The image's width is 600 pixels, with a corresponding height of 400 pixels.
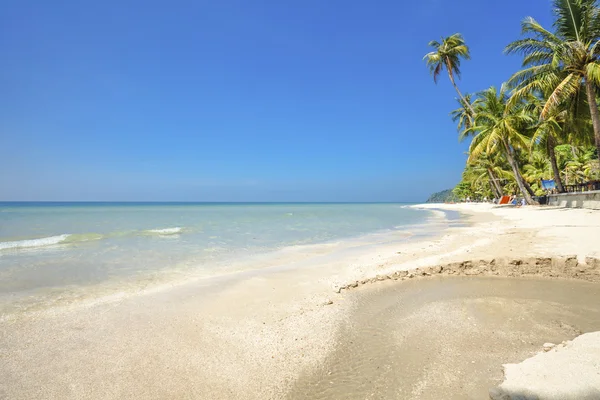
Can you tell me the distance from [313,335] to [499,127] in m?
31.2

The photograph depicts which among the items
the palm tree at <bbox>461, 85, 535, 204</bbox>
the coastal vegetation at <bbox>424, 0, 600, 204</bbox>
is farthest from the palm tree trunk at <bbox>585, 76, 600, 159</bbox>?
the palm tree at <bbox>461, 85, 535, 204</bbox>

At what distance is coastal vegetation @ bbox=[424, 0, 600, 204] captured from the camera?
15.7 meters

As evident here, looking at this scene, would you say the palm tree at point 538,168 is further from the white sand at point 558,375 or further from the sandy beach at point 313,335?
the white sand at point 558,375

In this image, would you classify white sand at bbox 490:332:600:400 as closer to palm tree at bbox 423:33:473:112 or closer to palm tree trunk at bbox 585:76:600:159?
palm tree trunk at bbox 585:76:600:159

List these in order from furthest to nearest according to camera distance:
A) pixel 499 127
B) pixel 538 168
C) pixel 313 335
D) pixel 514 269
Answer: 1. pixel 538 168
2. pixel 499 127
3. pixel 514 269
4. pixel 313 335

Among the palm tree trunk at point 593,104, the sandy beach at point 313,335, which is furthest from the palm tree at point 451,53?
→ the sandy beach at point 313,335

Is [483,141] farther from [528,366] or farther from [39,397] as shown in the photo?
[39,397]

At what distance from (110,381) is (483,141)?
3255 centimetres

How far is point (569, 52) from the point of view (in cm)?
1569

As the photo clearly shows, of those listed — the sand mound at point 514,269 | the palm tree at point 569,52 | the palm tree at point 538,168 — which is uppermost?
the palm tree at point 569,52

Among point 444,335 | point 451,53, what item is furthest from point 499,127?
point 444,335

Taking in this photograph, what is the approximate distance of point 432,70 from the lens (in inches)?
1342

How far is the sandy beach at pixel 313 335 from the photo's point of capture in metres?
2.87

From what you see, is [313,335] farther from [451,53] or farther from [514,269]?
[451,53]
